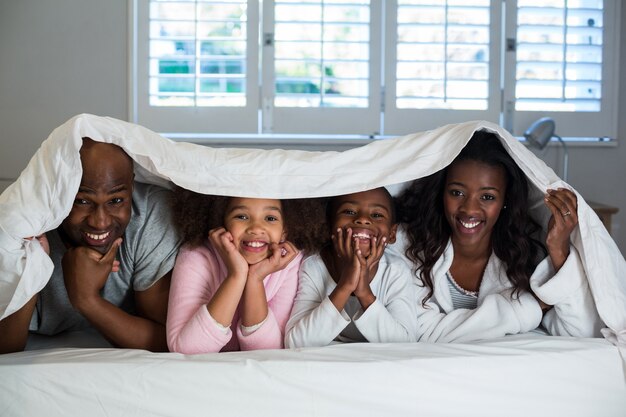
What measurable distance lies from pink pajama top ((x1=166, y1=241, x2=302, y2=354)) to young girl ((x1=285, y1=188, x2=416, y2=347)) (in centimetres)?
3

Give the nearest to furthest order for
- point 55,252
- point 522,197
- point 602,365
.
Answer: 1. point 602,365
2. point 55,252
3. point 522,197

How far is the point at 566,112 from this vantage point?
3.05 metres

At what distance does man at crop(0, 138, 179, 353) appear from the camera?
1.26m

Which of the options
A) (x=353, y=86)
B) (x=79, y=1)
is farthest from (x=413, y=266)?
(x=79, y=1)

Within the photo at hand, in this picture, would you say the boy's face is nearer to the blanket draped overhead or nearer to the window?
the blanket draped overhead

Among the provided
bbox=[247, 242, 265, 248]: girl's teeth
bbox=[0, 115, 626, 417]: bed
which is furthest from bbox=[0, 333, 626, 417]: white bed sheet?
bbox=[247, 242, 265, 248]: girl's teeth

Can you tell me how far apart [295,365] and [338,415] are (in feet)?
0.33

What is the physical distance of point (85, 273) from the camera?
1273mm

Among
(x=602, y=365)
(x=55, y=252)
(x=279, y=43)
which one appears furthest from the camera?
(x=279, y=43)

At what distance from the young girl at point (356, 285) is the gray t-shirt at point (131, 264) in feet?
0.88

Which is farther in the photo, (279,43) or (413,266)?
(279,43)

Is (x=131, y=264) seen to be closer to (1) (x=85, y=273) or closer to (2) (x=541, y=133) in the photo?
(1) (x=85, y=273)

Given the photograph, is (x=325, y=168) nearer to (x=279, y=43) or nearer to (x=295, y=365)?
(x=295, y=365)

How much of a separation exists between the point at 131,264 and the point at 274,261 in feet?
0.93
